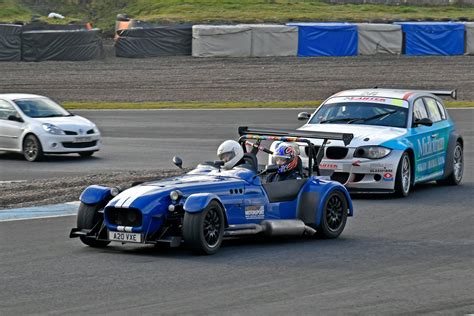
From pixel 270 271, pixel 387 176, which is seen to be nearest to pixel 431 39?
pixel 387 176

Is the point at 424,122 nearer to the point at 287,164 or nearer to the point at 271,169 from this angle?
the point at 287,164

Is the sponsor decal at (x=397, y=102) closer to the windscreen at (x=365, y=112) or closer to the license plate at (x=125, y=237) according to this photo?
the windscreen at (x=365, y=112)

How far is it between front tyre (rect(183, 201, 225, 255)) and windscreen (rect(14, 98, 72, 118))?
41.7 feet

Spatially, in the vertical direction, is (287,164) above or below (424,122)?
below

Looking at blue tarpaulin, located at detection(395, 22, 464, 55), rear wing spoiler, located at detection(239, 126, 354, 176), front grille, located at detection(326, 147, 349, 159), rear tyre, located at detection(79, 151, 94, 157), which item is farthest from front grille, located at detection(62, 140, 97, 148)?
blue tarpaulin, located at detection(395, 22, 464, 55)

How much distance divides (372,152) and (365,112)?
1348mm

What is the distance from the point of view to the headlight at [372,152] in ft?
54.9

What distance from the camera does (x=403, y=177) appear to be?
55.4 ft

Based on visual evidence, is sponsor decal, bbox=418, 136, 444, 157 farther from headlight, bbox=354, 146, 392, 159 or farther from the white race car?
headlight, bbox=354, 146, 392, 159

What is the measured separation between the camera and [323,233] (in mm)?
12930

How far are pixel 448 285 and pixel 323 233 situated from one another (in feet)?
9.53

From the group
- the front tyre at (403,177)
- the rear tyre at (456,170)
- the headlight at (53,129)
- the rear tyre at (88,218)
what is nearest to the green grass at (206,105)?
the headlight at (53,129)

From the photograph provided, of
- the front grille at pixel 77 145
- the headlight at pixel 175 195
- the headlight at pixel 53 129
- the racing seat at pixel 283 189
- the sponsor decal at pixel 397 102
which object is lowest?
the front grille at pixel 77 145

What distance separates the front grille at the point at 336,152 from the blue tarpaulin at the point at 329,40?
104 feet
